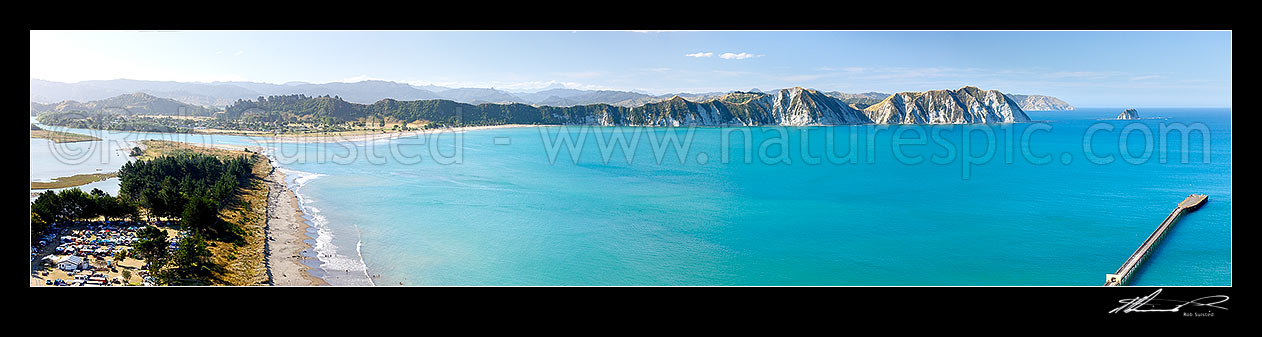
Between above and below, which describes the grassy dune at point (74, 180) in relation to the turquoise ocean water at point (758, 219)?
above

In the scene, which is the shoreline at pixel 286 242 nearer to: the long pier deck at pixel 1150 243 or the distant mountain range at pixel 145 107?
the long pier deck at pixel 1150 243

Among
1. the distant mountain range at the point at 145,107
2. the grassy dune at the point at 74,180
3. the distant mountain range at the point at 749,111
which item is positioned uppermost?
the distant mountain range at the point at 749,111

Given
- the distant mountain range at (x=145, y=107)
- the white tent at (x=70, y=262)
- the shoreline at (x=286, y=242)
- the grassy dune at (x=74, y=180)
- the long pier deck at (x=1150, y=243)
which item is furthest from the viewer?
the distant mountain range at (x=145, y=107)

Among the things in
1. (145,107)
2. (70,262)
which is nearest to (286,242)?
(70,262)

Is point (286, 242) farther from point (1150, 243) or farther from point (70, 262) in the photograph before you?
point (1150, 243)

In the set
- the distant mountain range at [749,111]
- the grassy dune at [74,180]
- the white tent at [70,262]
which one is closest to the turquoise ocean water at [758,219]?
the grassy dune at [74,180]
